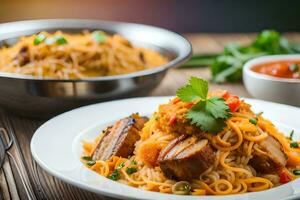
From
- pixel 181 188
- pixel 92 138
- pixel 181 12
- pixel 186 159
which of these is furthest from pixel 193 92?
pixel 181 12

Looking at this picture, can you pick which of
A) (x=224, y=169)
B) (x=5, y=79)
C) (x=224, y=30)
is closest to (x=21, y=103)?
(x=5, y=79)

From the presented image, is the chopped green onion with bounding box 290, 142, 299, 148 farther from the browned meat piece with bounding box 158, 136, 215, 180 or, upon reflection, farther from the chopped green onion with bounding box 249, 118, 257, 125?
the browned meat piece with bounding box 158, 136, 215, 180

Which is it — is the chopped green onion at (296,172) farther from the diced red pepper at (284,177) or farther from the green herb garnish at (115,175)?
the green herb garnish at (115,175)

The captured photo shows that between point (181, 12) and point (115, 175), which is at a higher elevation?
point (115, 175)

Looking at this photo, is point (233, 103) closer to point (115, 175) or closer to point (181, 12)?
point (115, 175)

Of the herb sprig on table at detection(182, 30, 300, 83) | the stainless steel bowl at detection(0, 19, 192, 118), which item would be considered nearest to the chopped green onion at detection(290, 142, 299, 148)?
the stainless steel bowl at detection(0, 19, 192, 118)

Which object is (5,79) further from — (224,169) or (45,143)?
(224,169)
